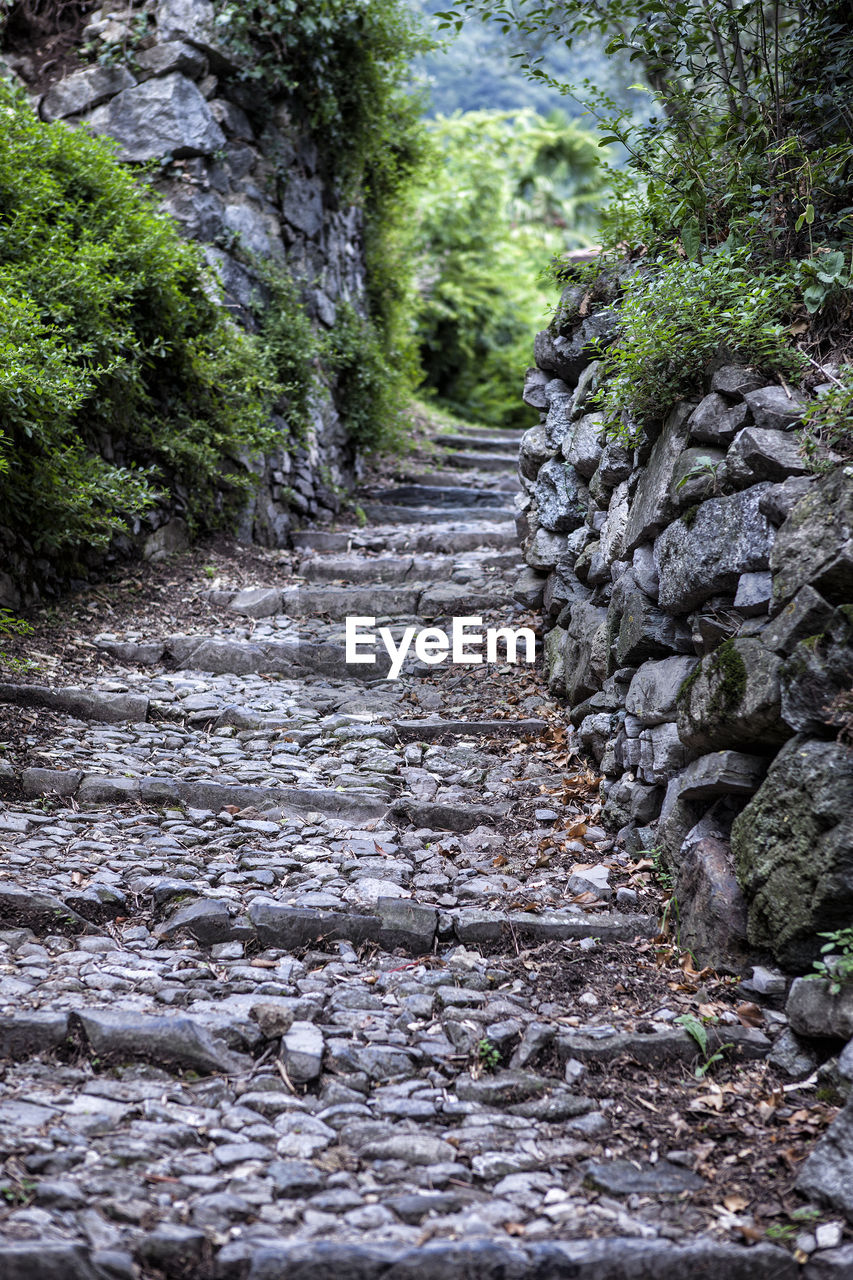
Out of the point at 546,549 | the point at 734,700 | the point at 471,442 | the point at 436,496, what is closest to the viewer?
the point at 734,700

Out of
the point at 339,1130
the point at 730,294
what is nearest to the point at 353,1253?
the point at 339,1130

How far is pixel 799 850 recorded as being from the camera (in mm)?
2658

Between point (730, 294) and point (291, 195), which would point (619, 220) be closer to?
point (730, 294)

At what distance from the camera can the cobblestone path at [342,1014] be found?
6.68 feet

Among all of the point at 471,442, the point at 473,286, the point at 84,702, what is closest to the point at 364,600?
the point at 84,702

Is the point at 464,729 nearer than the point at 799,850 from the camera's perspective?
No

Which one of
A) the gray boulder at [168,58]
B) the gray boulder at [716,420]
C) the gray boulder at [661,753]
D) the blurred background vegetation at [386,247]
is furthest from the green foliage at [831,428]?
the gray boulder at [168,58]

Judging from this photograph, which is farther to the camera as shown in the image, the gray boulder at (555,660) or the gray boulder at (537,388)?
the gray boulder at (537,388)

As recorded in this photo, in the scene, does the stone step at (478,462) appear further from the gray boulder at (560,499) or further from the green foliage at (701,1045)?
the green foliage at (701,1045)

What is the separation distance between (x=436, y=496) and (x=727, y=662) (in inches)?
303

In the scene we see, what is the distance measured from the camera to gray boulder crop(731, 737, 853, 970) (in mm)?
2525

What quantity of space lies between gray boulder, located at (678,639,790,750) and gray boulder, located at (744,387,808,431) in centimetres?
77

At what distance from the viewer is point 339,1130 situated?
243 cm

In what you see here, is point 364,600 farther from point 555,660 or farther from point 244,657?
point 555,660
